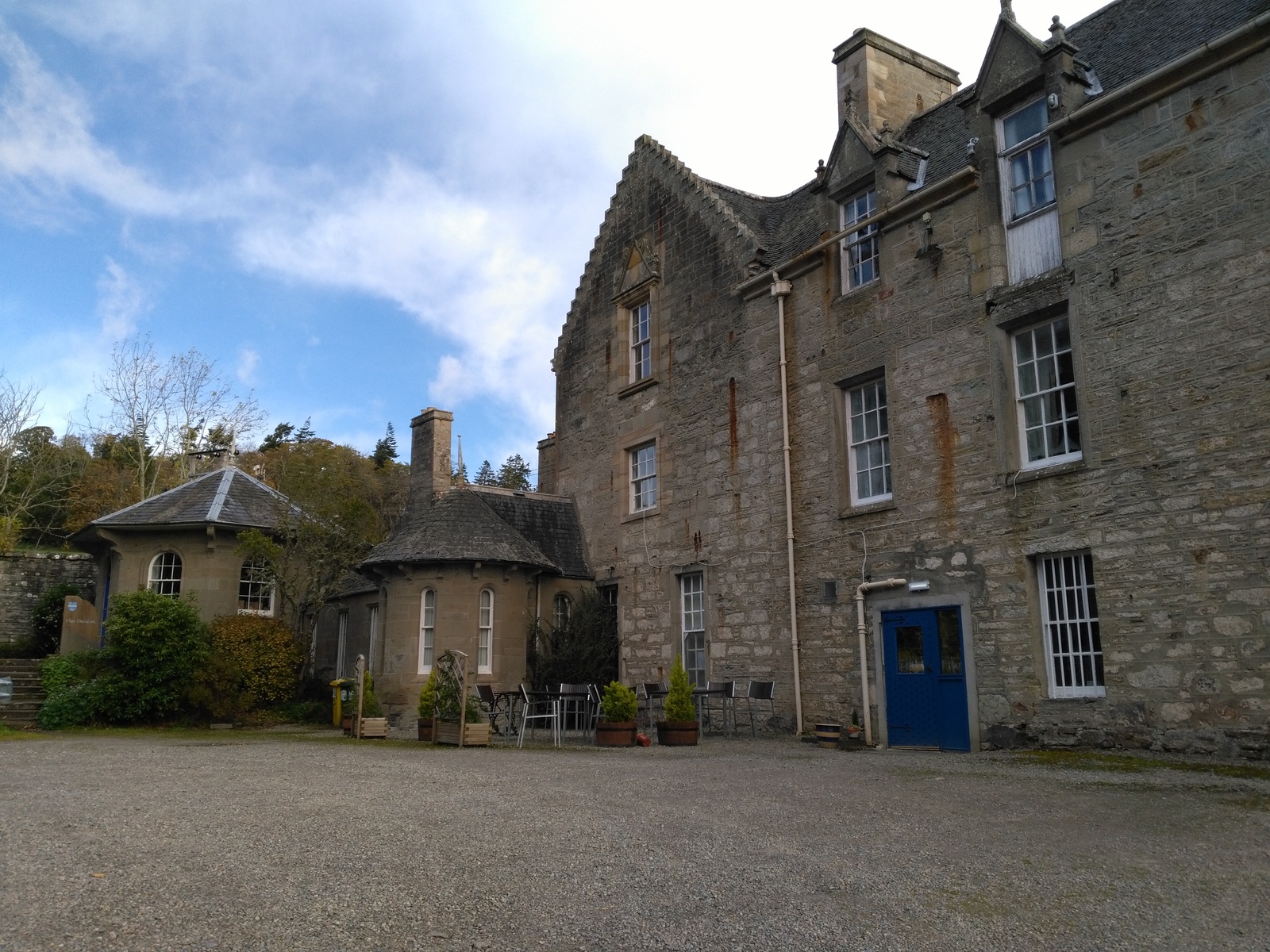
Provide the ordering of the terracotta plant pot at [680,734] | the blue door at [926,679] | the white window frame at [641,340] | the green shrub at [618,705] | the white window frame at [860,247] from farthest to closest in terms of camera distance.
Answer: the white window frame at [641,340] < the white window frame at [860,247] < the green shrub at [618,705] < the terracotta plant pot at [680,734] < the blue door at [926,679]

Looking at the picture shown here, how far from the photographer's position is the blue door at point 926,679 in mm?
14273

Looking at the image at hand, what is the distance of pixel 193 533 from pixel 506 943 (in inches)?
871

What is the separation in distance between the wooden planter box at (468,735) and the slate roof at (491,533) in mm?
4937

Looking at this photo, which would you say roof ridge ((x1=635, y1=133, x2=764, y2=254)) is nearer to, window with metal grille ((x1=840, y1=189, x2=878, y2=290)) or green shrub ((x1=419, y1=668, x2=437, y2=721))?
window with metal grille ((x1=840, y1=189, x2=878, y2=290))

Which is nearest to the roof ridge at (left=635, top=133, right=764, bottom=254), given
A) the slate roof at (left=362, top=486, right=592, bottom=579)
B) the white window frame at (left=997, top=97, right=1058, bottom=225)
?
the white window frame at (left=997, top=97, right=1058, bottom=225)

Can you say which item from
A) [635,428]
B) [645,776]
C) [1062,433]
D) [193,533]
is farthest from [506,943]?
[193,533]

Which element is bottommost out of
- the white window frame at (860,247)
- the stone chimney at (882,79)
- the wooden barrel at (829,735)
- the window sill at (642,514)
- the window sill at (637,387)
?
the wooden barrel at (829,735)

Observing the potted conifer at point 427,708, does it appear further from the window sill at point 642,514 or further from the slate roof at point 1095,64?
the slate roof at point 1095,64

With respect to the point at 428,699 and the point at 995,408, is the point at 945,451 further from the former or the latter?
the point at 428,699

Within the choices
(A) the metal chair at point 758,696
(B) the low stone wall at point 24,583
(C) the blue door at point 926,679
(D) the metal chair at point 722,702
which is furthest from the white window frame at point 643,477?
(B) the low stone wall at point 24,583

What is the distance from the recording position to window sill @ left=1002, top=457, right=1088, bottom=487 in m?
13.0

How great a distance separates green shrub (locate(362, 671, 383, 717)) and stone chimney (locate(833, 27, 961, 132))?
13.5 metres

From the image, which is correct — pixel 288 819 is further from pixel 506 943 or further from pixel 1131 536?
pixel 1131 536

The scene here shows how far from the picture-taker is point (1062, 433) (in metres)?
13.4
